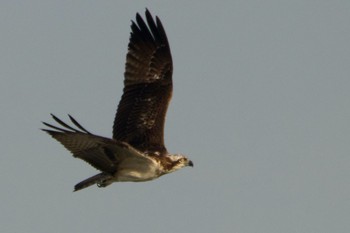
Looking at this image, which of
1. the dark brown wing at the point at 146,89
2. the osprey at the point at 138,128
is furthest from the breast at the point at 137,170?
the dark brown wing at the point at 146,89

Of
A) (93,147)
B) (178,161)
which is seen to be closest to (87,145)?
(93,147)

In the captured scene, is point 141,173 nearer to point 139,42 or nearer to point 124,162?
point 124,162

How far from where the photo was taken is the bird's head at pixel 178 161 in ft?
56.0

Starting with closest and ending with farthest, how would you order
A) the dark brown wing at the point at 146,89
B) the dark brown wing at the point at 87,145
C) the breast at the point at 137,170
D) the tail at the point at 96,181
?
1. the dark brown wing at the point at 87,145
2. the breast at the point at 137,170
3. the tail at the point at 96,181
4. the dark brown wing at the point at 146,89

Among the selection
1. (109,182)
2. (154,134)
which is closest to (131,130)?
(154,134)

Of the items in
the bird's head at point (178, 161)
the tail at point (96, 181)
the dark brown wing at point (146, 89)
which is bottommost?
the tail at point (96, 181)

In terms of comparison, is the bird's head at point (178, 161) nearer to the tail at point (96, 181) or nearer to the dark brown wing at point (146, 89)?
the dark brown wing at point (146, 89)

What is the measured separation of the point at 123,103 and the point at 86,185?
279cm

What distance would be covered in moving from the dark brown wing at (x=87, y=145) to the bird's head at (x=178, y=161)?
146 centimetres

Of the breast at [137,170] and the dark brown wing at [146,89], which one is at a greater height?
the dark brown wing at [146,89]

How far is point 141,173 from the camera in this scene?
1622 cm

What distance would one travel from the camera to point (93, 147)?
15.1 m

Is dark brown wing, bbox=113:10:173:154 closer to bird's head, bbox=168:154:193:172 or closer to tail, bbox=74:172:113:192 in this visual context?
bird's head, bbox=168:154:193:172

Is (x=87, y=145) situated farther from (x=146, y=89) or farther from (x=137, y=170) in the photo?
(x=146, y=89)
